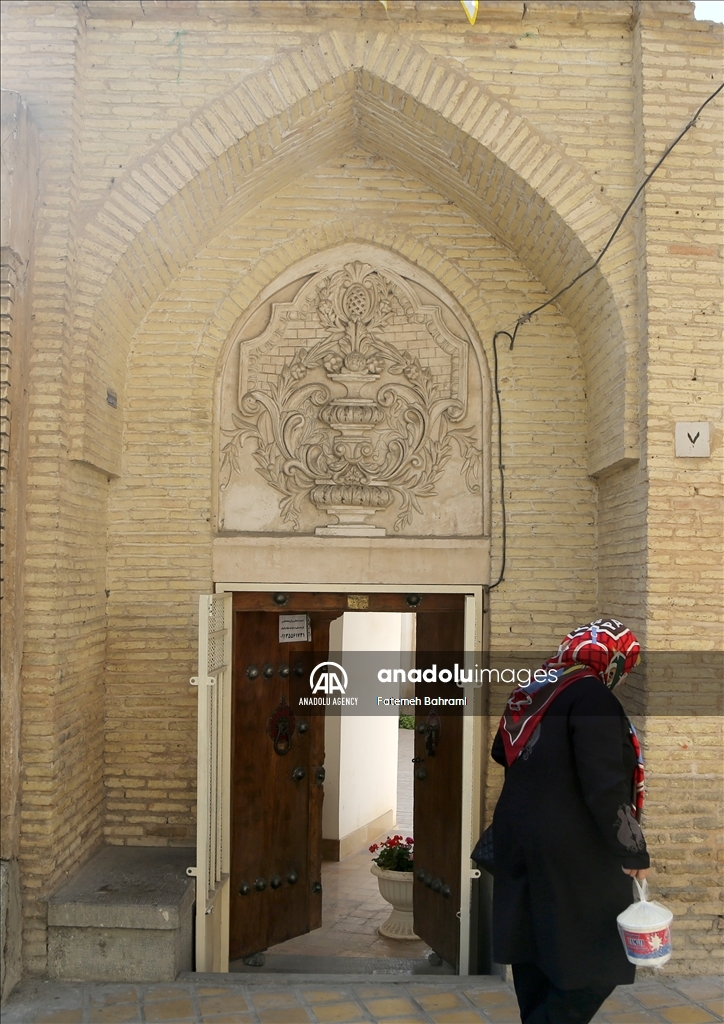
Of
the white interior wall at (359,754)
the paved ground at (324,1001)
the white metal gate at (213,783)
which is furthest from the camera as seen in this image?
the white interior wall at (359,754)

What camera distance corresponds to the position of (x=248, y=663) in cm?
582

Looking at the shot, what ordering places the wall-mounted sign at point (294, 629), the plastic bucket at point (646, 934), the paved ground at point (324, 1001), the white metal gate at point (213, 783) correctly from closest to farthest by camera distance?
the plastic bucket at point (646, 934) < the paved ground at point (324, 1001) < the white metal gate at point (213, 783) < the wall-mounted sign at point (294, 629)

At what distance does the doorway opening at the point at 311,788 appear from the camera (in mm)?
5594

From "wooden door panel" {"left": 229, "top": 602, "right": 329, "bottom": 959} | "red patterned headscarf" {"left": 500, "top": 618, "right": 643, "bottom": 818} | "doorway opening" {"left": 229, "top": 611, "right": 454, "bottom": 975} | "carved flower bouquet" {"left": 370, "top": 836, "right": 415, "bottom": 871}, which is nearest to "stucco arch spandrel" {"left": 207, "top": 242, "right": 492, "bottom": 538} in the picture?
"wooden door panel" {"left": 229, "top": 602, "right": 329, "bottom": 959}

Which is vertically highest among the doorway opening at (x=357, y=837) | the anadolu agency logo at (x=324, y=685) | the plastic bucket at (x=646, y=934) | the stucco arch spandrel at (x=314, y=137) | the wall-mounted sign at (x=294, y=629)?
the stucco arch spandrel at (x=314, y=137)

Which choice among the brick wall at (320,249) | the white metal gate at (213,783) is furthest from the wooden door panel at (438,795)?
the white metal gate at (213,783)

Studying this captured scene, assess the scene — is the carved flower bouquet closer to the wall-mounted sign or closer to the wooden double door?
the wooden double door

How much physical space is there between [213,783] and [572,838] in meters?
2.64

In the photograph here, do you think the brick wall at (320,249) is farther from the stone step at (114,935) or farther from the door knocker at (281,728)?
the door knocker at (281,728)

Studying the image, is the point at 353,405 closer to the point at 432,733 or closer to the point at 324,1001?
the point at 432,733

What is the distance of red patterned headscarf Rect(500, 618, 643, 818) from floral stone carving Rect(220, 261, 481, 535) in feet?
8.01

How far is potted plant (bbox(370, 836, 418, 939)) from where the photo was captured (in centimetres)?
650

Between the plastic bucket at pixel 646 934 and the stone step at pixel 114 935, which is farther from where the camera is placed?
the stone step at pixel 114 935

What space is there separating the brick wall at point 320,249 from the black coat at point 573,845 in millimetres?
1764
